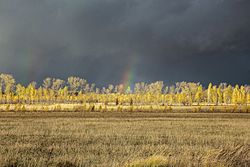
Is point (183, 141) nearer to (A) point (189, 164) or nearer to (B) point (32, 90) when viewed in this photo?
(A) point (189, 164)

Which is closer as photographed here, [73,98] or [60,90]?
[73,98]

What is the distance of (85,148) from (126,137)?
609cm

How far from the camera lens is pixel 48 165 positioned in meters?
11.8

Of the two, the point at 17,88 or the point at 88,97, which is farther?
the point at 88,97

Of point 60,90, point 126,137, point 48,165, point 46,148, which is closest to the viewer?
point 48,165

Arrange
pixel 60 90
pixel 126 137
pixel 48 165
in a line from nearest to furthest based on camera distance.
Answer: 1. pixel 48 165
2. pixel 126 137
3. pixel 60 90

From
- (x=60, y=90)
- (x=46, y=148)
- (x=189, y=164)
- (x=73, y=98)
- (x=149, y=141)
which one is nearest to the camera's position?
(x=189, y=164)

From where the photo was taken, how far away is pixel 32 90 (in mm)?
150625

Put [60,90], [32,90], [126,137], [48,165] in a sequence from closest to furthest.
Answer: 1. [48,165]
2. [126,137]
3. [32,90]
4. [60,90]

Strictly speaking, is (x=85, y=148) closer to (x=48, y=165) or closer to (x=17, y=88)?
(x=48, y=165)

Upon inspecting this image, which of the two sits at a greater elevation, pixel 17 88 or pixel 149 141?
pixel 17 88

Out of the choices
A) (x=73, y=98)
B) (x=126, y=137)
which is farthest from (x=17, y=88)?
(x=126, y=137)

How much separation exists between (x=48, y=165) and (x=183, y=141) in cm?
1250

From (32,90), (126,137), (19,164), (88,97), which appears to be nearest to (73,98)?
(88,97)
